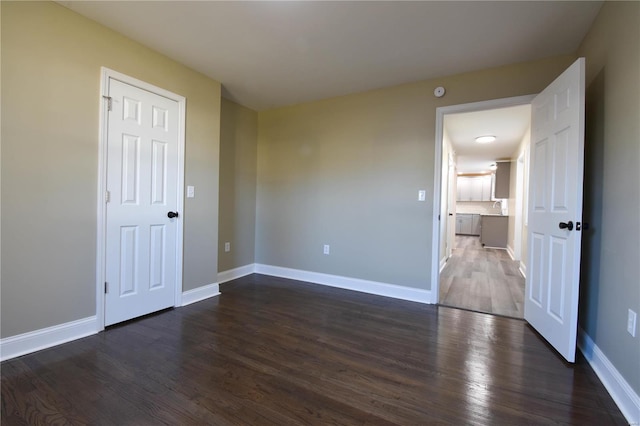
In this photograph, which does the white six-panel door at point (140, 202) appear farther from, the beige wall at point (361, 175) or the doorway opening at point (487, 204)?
the doorway opening at point (487, 204)

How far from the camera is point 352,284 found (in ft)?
11.7

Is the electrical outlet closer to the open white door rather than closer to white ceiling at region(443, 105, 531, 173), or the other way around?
the open white door

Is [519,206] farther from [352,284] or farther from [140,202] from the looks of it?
[140,202]

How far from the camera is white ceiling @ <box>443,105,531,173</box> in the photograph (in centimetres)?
398

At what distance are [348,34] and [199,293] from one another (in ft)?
9.65

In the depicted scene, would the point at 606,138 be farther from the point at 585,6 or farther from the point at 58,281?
the point at 58,281

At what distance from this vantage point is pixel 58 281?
6.73 feet

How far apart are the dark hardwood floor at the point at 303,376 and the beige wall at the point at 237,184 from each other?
1405 mm

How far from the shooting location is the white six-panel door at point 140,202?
233 cm

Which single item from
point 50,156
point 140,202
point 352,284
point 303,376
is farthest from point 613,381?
point 50,156

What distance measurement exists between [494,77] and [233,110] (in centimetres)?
315

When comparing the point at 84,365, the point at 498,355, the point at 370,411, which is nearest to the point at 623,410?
the point at 498,355

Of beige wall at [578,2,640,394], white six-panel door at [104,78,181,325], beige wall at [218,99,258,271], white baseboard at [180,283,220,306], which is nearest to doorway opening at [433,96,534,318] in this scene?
beige wall at [578,2,640,394]

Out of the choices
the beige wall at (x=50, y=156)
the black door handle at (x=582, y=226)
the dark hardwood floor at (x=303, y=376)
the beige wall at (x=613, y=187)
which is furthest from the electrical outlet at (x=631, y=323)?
the beige wall at (x=50, y=156)
